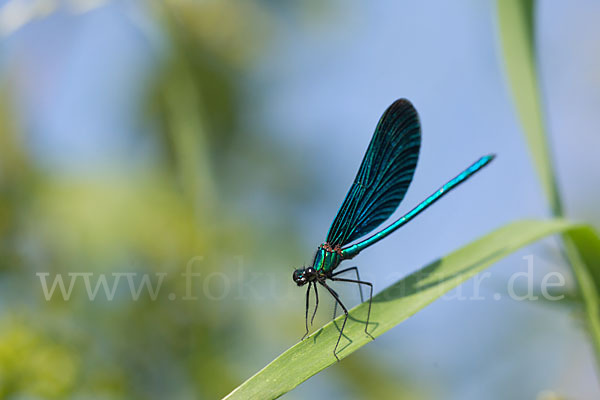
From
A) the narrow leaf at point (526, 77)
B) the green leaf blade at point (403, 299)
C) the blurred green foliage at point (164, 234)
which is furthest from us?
the blurred green foliage at point (164, 234)

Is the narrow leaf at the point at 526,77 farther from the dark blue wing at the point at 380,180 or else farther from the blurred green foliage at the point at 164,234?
the blurred green foliage at the point at 164,234

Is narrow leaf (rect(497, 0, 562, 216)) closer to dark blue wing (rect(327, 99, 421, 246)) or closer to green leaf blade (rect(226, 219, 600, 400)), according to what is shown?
green leaf blade (rect(226, 219, 600, 400))

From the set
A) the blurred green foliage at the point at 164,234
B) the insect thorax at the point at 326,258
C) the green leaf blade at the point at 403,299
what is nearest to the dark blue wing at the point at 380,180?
the insect thorax at the point at 326,258

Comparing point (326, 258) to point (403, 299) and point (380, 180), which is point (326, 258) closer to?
point (380, 180)

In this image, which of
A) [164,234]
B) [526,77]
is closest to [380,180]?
[526,77]

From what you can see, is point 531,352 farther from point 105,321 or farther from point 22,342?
point 22,342

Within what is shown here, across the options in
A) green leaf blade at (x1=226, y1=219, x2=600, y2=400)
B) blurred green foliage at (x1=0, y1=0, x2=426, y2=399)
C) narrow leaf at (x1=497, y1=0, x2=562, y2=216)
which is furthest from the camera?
blurred green foliage at (x1=0, y1=0, x2=426, y2=399)

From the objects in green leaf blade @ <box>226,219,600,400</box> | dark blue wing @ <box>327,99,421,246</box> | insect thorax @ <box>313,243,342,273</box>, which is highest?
dark blue wing @ <box>327,99,421,246</box>

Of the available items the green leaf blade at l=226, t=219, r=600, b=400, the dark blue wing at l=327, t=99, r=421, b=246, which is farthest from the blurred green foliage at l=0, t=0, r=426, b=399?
the green leaf blade at l=226, t=219, r=600, b=400

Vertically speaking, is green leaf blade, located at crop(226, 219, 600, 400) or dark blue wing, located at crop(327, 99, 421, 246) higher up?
dark blue wing, located at crop(327, 99, 421, 246)
